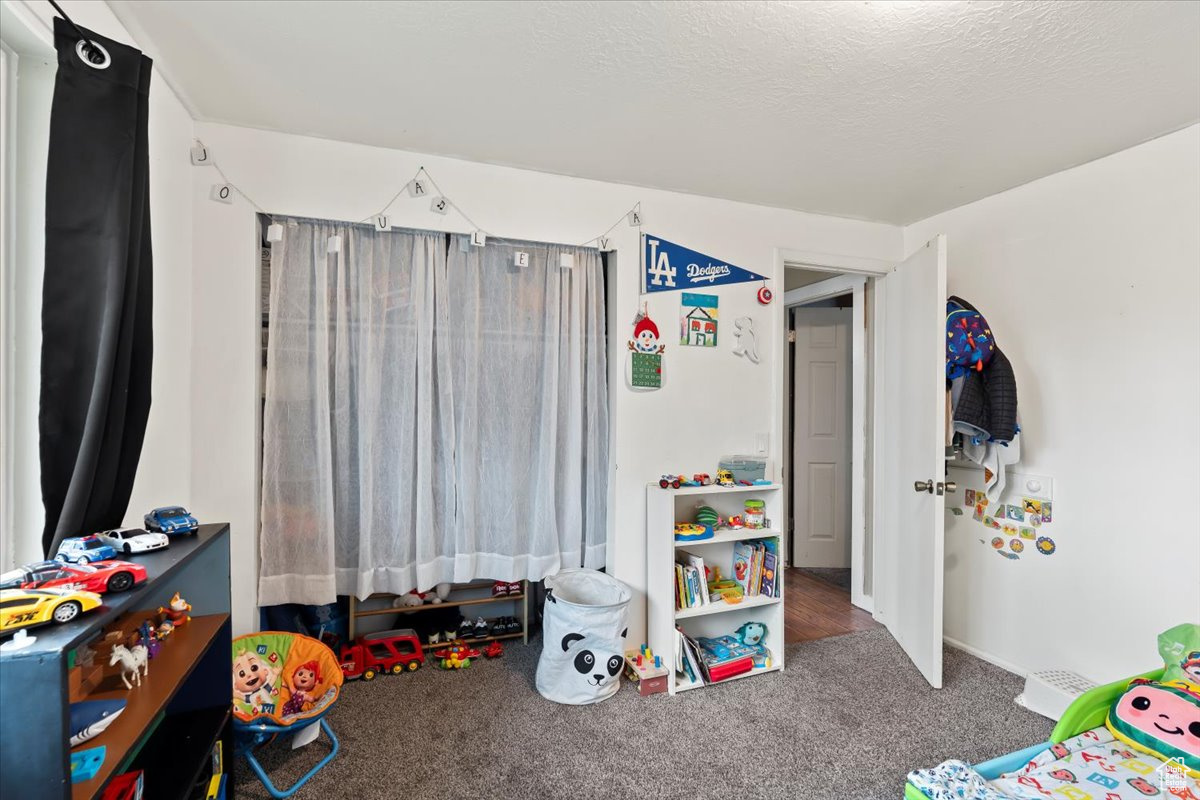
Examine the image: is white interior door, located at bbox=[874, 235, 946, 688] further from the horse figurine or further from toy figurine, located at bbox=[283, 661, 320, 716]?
the horse figurine

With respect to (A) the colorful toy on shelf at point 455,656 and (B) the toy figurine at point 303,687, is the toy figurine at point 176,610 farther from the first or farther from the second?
(A) the colorful toy on shelf at point 455,656

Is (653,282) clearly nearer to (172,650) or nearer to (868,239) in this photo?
(868,239)

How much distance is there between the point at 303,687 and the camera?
1.94 m

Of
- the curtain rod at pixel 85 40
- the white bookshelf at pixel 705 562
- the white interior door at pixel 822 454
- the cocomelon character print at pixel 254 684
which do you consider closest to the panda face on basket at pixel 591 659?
the white bookshelf at pixel 705 562

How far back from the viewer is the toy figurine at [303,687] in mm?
1877

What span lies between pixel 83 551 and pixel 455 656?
170 cm

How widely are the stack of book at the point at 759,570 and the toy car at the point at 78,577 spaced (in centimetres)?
234

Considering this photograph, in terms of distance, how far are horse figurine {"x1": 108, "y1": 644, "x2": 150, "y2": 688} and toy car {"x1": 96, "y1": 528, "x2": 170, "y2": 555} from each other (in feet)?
0.72

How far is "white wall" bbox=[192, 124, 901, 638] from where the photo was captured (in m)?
2.10

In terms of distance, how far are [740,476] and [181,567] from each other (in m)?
2.23

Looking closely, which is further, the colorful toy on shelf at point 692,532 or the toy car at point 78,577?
the colorful toy on shelf at point 692,532

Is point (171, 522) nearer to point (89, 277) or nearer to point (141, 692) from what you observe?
point (141, 692)

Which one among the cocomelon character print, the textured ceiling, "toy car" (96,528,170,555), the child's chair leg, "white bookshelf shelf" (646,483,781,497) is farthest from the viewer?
"white bookshelf shelf" (646,483,781,497)

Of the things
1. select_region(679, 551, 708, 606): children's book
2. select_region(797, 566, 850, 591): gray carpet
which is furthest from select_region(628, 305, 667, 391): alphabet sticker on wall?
select_region(797, 566, 850, 591): gray carpet
